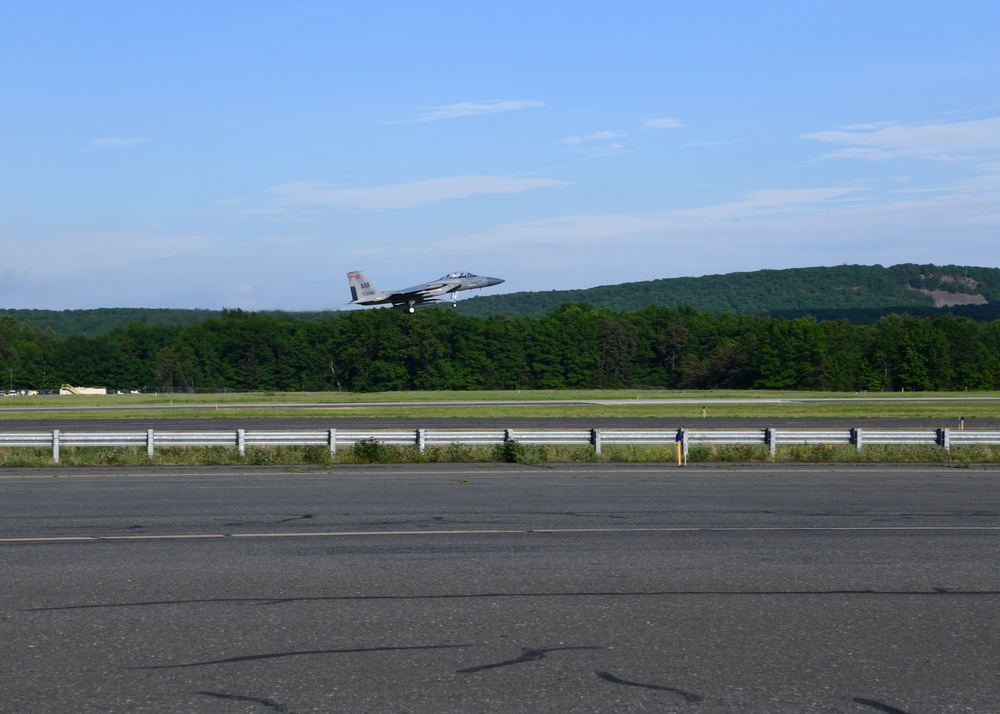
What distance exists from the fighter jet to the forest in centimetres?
2459

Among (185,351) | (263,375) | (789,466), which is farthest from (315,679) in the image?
(263,375)

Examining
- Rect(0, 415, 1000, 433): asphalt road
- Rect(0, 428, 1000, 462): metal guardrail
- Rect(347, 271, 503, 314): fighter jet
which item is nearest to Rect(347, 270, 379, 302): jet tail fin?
Rect(347, 271, 503, 314): fighter jet

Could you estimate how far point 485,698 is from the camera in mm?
6047

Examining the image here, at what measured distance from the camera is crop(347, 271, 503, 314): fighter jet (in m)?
74.1

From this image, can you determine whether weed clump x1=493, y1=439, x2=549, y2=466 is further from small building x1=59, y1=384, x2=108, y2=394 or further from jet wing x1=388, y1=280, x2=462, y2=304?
small building x1=59, y1=384, x2=108, y2=394

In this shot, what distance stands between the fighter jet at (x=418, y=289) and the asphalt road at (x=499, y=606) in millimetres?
58154

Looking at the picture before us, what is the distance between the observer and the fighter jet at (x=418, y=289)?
74062 millimetres

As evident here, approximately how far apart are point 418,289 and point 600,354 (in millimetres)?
76901

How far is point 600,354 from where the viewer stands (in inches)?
5822

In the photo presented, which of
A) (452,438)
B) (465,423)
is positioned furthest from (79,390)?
(452,438)

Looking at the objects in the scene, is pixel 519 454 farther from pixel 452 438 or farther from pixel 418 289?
pixel 418 289

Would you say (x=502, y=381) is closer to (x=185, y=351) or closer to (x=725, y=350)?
(x=725, y=350)

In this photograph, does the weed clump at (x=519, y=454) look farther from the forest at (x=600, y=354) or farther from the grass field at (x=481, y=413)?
the forest at (x=600, y=354)

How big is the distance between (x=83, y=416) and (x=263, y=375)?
38.7m
